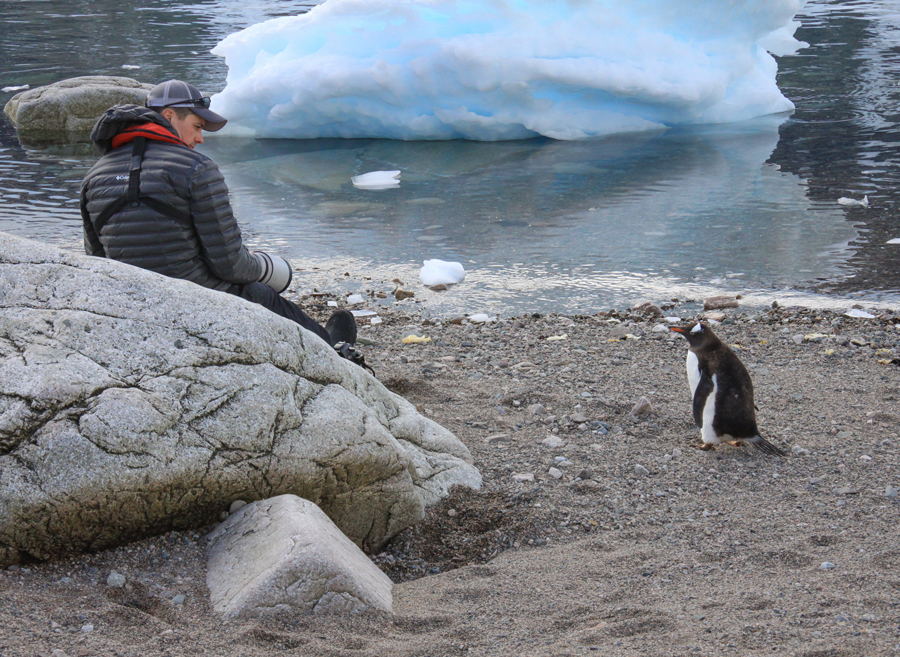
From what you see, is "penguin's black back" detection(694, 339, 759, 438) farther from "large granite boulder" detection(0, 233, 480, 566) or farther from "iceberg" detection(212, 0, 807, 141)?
"iceberg" detection(212, 0, 807, 141)

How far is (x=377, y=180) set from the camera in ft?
34.0

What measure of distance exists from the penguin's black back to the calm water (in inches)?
87.9

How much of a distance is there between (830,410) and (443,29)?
9.62 m

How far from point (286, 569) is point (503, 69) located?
10147mm

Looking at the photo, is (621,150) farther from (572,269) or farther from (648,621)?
(648,621)

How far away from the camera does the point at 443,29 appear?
12.3 metres

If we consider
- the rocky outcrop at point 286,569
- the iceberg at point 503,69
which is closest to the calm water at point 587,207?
the iceberg at point 503,69

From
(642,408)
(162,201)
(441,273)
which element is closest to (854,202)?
(441,273)

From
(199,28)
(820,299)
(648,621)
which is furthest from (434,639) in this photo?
(199,28)

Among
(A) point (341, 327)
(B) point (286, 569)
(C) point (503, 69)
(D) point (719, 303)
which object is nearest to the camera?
(B) point (286, 569)

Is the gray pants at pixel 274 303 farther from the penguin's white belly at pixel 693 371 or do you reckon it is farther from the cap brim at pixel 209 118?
the penguin's white belly at pixel 693 371

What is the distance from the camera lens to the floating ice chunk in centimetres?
700

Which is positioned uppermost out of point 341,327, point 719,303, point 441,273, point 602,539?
point 341,327

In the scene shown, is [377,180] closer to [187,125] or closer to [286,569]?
[187,125]
